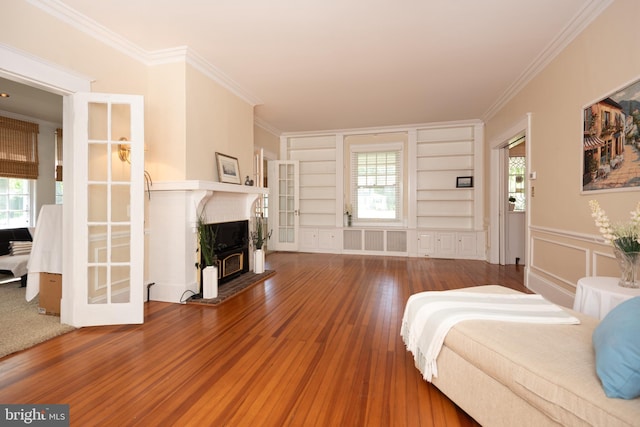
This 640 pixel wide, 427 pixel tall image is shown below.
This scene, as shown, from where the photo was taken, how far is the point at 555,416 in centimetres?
116

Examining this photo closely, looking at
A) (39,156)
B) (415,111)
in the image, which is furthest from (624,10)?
(39,156)

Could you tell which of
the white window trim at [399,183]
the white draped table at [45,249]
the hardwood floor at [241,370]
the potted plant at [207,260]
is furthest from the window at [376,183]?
the white draped table at [45,249]

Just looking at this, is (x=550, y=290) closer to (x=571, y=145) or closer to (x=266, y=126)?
(x=571, y=145)

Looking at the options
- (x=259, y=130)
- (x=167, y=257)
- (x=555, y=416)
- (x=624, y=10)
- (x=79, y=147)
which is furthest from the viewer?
(x=259, y=130)

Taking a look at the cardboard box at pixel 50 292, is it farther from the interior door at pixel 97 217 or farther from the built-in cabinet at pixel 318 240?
the built-in cabinet at pixel 318 240

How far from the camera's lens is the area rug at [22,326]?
7.89ft

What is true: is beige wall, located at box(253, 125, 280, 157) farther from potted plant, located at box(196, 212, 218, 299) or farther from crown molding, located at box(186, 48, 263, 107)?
potted plant, located at box(196, 212, 218, 299)

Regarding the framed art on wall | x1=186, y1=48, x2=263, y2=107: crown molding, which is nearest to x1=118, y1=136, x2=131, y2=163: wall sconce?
x1=186, y1=48, x2=263, y2=107: crown molding

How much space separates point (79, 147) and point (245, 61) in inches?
79.7

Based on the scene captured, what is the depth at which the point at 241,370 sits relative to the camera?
2.06 metres

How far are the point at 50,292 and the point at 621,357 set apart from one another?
423cm

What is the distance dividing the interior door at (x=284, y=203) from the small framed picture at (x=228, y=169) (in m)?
2.70

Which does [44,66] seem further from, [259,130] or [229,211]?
[259,130]

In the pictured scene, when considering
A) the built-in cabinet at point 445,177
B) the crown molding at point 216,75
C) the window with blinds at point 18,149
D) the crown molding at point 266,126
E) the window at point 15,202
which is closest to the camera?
the crown molding at point 216,75
